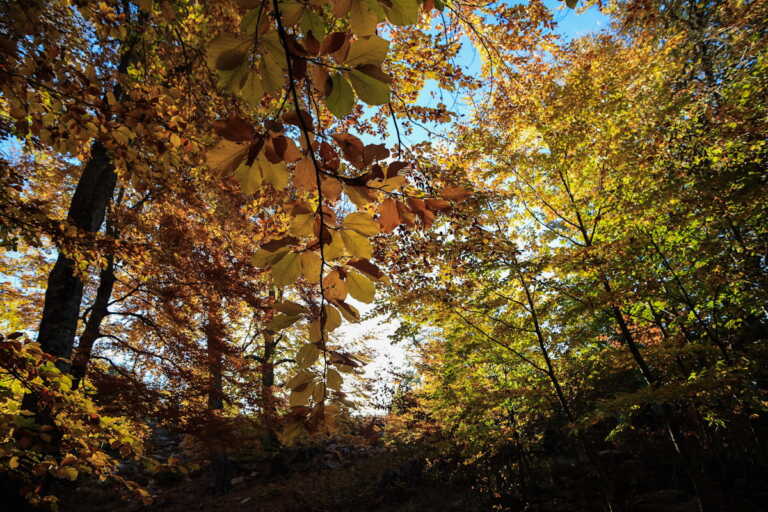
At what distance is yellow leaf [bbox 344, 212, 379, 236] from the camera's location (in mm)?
598

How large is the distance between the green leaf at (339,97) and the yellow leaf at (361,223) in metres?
0.17

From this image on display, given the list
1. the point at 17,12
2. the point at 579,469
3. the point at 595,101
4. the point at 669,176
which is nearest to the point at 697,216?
the point at 669,176

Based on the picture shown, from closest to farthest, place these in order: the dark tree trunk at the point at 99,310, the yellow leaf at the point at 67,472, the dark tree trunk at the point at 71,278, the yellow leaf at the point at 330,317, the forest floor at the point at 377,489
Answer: the yellow leaf at the point at 330,317
the yellow leaf at the point at 67,472
the dark tree trunk at the point at 71,278
the forest floor at the point at 377,489
the dark tree trunk at the point at 99,310

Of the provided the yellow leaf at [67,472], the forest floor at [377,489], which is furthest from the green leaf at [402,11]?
the forest floor at [377,489]

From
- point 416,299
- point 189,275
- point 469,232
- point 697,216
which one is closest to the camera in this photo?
point 697,216

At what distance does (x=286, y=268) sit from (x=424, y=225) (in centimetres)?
27

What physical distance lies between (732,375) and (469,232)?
2.98 metres

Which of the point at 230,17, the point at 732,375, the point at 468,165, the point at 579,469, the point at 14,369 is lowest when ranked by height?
the point at 579,469

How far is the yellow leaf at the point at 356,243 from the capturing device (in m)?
0.60

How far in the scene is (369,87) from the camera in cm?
54

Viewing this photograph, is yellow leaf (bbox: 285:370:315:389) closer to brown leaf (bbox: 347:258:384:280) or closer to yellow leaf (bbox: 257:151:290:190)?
brown leaf (bbox: 347:258:384:280)

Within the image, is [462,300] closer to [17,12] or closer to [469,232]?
[469,232]

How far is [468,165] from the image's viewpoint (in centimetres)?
491

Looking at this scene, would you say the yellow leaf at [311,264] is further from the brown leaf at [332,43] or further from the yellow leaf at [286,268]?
the brown leaf at [332,43]
